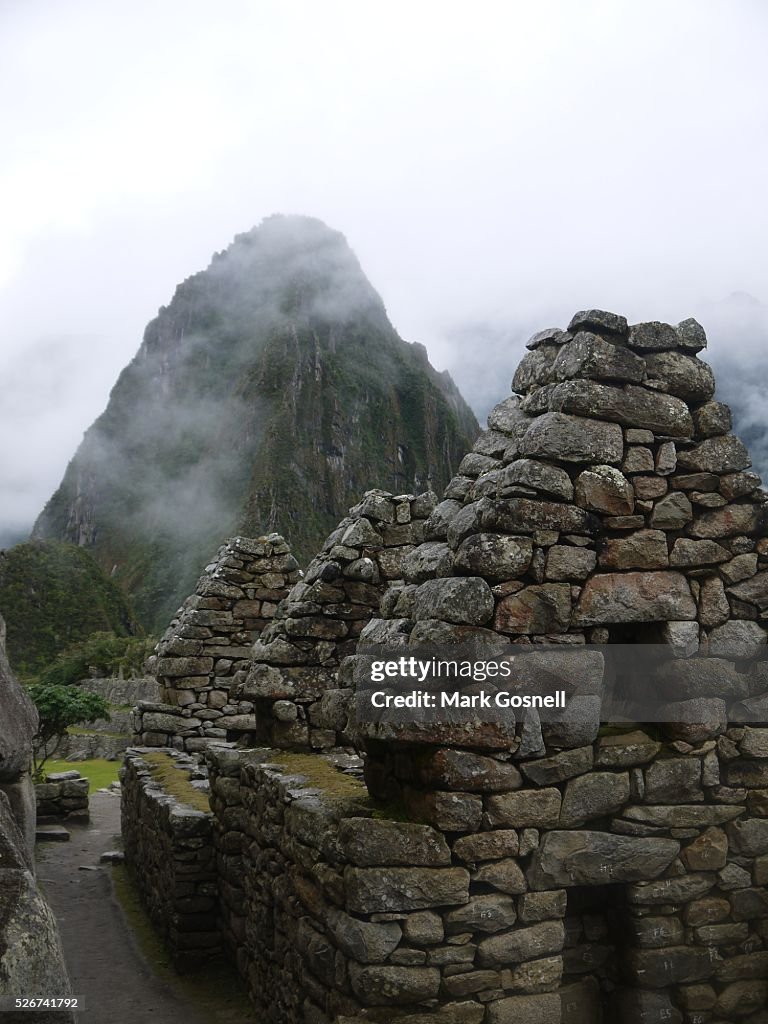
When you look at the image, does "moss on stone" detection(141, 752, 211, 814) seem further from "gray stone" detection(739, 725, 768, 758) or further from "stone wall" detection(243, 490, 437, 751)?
"gray stone" detection(739, 725, 768, 758)

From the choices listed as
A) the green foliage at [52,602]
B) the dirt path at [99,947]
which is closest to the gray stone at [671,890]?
the dirt path at [99,947]

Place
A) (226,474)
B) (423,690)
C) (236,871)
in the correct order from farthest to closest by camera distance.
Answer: (226,474)
(236,871)
(423,690)

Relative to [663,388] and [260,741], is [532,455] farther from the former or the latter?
[260,741]

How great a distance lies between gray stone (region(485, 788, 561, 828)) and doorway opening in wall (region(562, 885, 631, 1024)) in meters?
0.82

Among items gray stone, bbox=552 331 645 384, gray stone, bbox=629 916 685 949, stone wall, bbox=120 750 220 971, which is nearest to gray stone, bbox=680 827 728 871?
gray stone, bbox=629 916 685 949

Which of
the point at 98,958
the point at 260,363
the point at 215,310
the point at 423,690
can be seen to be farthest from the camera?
the point at 215,310

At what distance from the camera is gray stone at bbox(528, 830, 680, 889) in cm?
520

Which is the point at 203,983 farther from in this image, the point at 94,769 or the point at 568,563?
the point at 94,769

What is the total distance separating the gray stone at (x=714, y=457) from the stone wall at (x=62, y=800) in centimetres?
1540

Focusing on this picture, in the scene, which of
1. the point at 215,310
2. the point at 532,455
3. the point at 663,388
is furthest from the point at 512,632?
the point at 215,310

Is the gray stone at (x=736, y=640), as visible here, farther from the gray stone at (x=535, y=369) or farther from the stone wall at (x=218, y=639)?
the stone wall at (x=218, y=639)

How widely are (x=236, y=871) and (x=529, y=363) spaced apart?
5.62 metres

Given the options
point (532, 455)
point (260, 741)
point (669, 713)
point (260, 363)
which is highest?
point (260, 363)

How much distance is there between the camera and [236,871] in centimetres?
868
